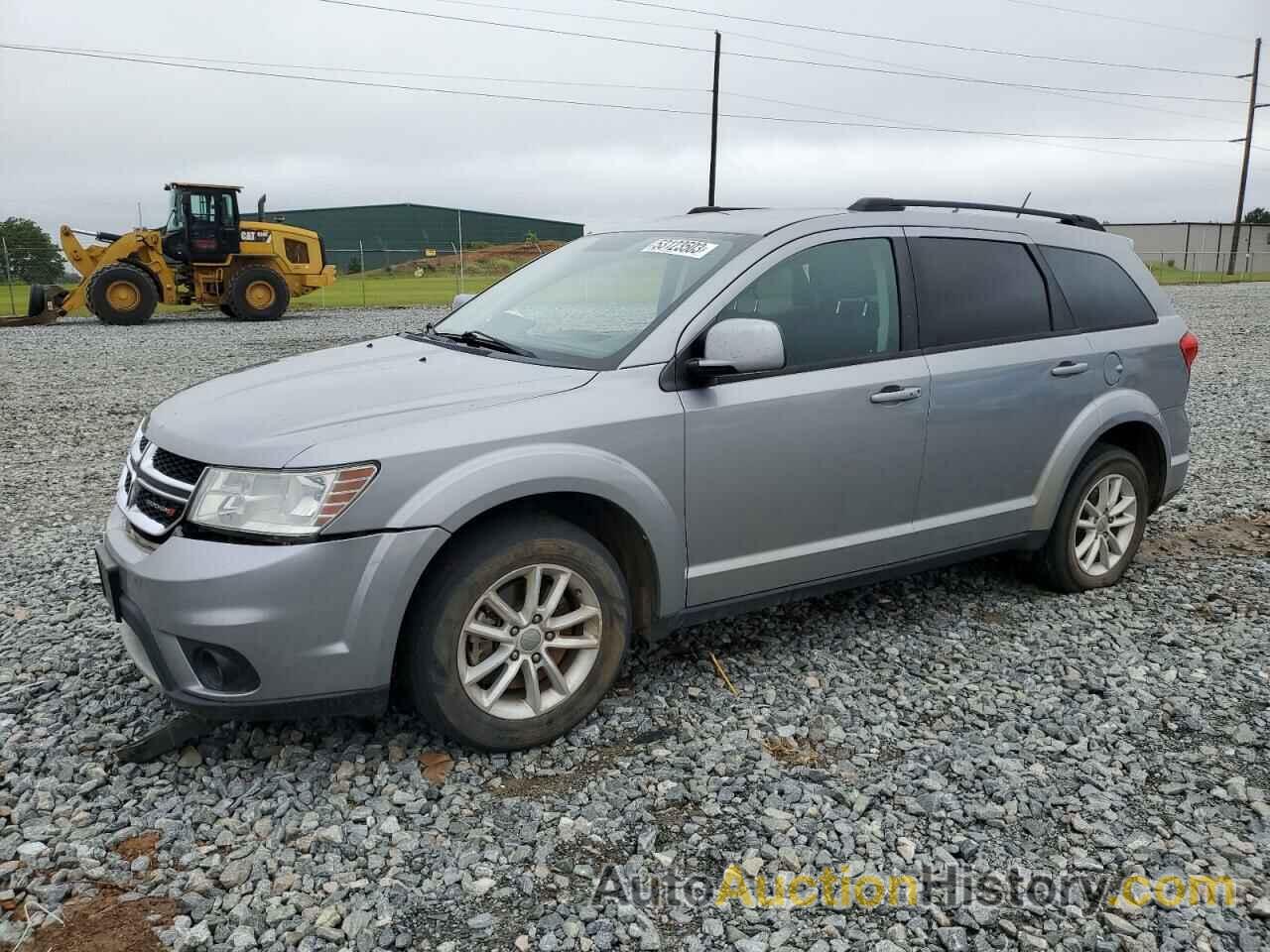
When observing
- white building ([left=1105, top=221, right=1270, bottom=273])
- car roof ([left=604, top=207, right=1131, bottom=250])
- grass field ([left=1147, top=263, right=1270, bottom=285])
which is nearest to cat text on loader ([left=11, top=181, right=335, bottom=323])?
car roof ([left=604, top=207, right=1131, bottom=250])

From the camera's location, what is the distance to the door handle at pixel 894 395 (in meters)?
3.93

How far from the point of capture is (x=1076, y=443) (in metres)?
4.61

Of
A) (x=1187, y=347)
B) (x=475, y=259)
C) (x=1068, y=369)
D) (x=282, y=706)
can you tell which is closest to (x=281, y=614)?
(x=282, y=706)


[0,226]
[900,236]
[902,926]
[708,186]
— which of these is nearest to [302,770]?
[902,926]

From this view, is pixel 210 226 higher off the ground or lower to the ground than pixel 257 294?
higher

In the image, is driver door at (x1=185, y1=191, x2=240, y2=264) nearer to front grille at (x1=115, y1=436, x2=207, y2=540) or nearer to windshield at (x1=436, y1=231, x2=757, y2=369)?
windshield at (x1=436, y1=231, x2=757, y2=369)

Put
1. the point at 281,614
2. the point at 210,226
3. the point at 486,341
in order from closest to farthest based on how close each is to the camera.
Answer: the point at 281,614 → the point at 486,341 → the point at 210,226

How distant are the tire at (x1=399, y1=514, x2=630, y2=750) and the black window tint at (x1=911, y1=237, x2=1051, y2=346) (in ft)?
5.97

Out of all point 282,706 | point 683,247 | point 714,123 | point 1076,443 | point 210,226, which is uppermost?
point 714,123

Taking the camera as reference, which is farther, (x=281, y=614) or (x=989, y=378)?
(x=989, y=378)

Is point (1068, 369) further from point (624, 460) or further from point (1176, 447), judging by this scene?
point (624, 460)

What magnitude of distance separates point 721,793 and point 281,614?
4.79 ft

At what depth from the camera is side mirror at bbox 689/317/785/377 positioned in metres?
3.40

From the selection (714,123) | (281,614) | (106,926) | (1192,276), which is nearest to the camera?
(106,926)
